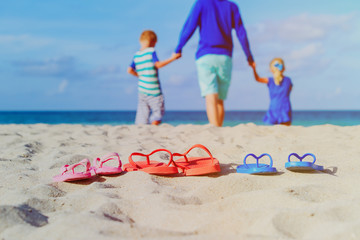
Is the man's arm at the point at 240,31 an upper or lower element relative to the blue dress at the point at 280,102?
upper

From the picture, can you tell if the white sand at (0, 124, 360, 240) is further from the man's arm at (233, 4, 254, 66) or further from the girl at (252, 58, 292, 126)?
the girl at (252, 58, 292, 126)

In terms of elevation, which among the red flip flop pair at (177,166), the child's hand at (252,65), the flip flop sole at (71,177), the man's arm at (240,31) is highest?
the man's arm at (240,31)

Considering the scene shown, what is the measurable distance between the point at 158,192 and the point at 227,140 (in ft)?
6.07

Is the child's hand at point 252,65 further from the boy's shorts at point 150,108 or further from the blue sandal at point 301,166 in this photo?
the blue sandal at point 301,166

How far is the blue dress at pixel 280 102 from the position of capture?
650cm

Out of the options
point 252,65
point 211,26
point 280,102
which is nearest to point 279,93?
point 280,102

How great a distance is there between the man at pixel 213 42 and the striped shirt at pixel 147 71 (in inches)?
35.2

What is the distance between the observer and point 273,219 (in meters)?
1.55

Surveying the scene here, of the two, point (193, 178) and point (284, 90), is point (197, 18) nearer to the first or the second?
point (284, 90)

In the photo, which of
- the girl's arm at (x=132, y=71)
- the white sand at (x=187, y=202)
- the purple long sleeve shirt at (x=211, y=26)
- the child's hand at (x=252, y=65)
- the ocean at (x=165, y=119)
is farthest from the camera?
the ocean at (x=165, y=119)

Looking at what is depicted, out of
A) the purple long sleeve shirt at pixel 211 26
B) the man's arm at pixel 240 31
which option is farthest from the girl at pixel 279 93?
the purple long sleeve shirt at pixel 211 26

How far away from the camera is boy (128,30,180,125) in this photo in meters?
6.40

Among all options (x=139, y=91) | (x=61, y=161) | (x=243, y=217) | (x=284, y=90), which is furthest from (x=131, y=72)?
(x=243, y=217)

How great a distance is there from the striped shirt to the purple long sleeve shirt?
898 millimetres
